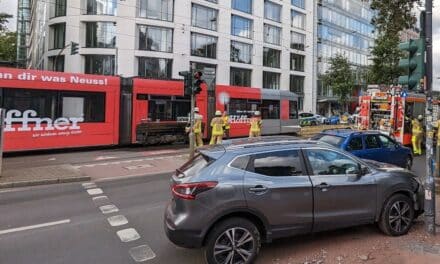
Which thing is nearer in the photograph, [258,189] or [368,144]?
[258,189]

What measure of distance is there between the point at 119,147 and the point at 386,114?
12060mm

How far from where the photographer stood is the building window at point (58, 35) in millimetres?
43188

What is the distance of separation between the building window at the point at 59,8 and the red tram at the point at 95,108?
26.5m

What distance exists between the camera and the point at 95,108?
18.6m

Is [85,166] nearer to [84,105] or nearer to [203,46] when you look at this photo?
[84,105]

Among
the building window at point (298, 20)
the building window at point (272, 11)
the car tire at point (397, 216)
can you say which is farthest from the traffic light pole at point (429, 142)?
the building window at point (298, 20)

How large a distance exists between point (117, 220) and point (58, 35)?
40.5 meters

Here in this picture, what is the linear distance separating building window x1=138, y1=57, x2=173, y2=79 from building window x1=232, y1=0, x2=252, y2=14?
1282cm

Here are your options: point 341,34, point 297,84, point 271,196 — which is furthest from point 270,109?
point 341,34

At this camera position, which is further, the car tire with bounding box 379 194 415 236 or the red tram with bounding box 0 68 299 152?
the red tram with bounding box 0 68 299 152

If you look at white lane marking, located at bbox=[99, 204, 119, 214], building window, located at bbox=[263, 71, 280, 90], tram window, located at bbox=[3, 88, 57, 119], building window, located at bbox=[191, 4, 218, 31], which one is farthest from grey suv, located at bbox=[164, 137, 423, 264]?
building window, located at bbox=[263, 71, 280, 90]

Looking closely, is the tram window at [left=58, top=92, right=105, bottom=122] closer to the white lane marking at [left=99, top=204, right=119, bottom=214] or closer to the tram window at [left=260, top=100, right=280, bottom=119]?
the white lane marking at [left=99, top=204, right=119, bottom=214]

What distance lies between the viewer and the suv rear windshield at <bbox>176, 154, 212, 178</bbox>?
18.5ft

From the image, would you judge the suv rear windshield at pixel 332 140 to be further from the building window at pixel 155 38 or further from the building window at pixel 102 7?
the building window at pixel 102 7
